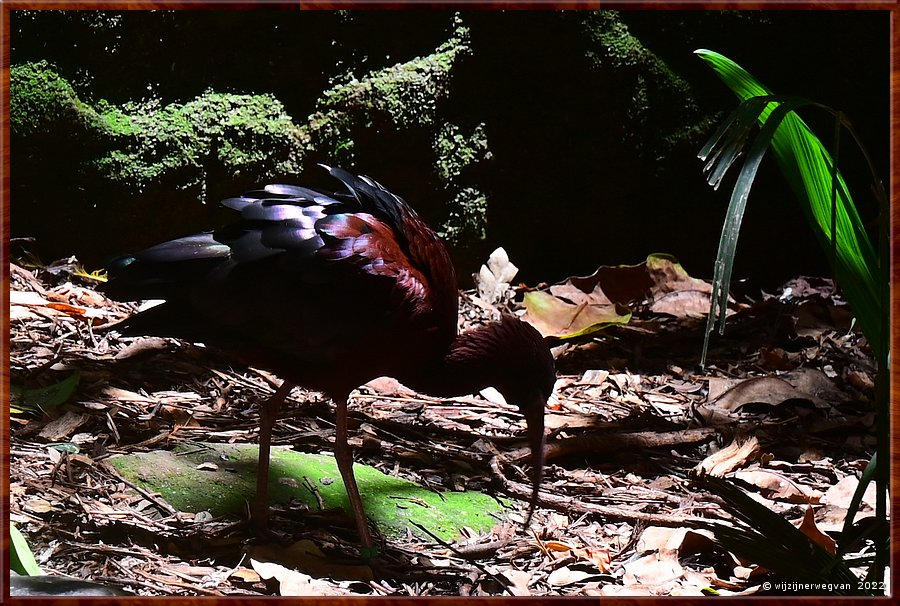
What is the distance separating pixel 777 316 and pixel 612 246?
599 millimetres

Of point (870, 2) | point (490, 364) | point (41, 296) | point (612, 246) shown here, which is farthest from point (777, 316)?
point (41, 296)

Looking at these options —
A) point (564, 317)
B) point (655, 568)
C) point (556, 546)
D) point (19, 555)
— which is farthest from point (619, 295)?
point (19, 555)

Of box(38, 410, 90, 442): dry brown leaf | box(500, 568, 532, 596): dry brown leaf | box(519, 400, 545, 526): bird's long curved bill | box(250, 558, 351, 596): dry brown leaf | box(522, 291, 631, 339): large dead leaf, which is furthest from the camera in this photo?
box(522, 291, 631, 339): large dead leaf

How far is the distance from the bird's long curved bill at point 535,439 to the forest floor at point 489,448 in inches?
2.2

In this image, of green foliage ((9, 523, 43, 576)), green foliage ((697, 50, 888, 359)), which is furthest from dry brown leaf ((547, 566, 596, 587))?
green foliage ((9, 523, 43, 576))

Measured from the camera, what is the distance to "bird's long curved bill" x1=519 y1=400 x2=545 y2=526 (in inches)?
84.0

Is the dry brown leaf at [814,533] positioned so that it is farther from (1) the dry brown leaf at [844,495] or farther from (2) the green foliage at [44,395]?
(2) the green foliage at [44,395]

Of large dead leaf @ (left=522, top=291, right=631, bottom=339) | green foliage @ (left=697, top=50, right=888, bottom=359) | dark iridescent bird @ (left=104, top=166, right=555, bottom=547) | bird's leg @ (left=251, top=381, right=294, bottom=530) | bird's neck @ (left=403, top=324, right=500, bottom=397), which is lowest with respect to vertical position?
bird's leg @ (left=251, top=381, right=294, bottom=530)

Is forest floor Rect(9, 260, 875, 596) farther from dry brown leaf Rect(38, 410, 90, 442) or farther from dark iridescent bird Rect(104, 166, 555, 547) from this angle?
dark iridescent bird Rect(104, 166, 555, 547)

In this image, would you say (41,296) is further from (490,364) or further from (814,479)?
(814,479)

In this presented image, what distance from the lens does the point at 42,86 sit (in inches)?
87.4

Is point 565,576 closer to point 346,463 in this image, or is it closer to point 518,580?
point 518,580

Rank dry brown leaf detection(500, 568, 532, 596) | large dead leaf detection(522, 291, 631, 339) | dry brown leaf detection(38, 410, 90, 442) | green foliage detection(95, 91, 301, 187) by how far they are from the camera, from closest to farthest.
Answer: dry brown leaf detection(500, 568, 532, 596)
dry brown leaf detection(38, 410, 90, 442)
green foliage detection(95, 91, 301, 187)
large dead leaf detection(522, 291, 631, 339)

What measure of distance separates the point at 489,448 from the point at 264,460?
657 mm
